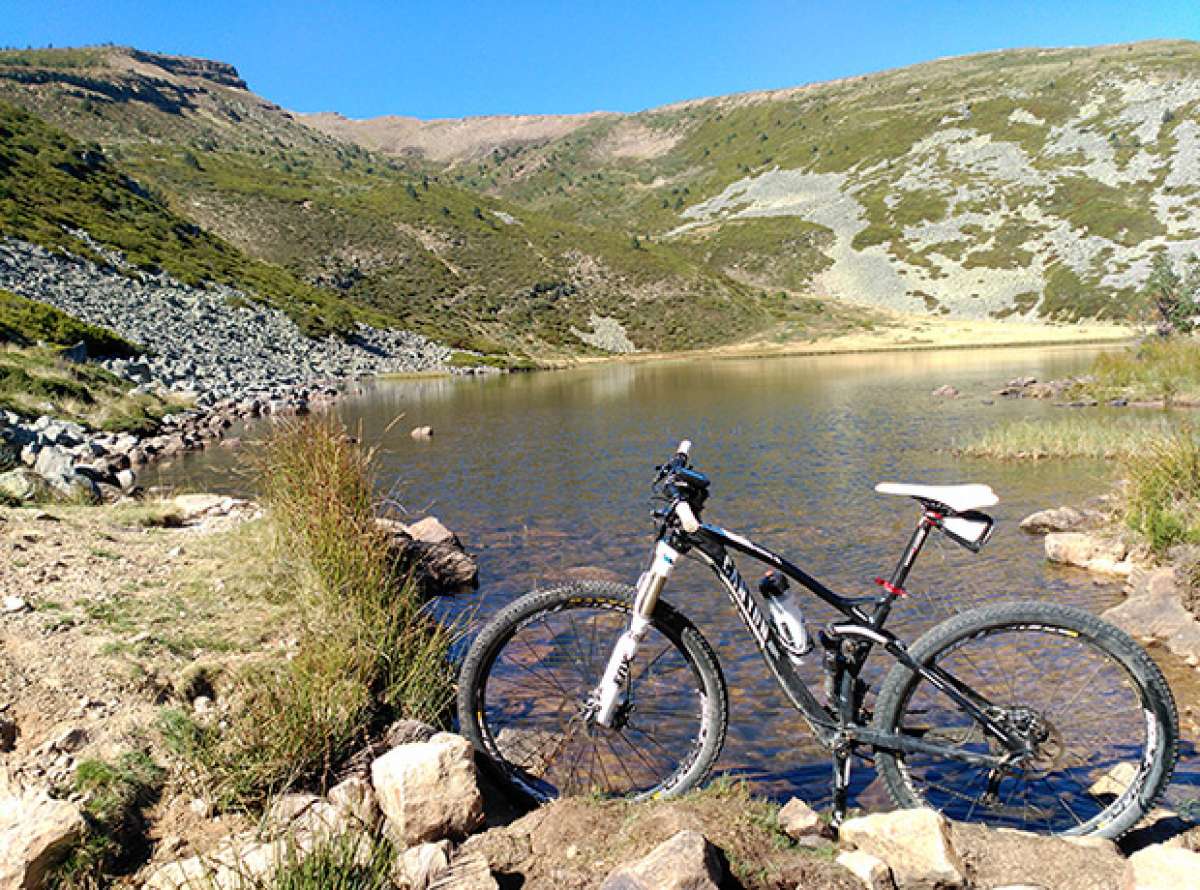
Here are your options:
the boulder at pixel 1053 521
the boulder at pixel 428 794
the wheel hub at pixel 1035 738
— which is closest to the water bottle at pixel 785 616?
the wheel hub at pixel 1035 738

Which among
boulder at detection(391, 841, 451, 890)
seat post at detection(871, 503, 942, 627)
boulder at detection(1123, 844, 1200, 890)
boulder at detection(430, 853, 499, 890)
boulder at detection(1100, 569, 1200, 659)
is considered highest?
seat post at detection(871, 503, 942, 627)

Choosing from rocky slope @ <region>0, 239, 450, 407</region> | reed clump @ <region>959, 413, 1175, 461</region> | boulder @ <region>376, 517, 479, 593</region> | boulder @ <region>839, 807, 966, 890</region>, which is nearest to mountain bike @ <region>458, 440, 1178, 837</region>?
boulder @ <region>839, 807, 966, 890</region>

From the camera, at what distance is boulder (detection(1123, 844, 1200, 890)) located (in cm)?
321

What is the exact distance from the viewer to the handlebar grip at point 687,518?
4.23 metres

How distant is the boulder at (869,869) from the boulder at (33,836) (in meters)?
3.43

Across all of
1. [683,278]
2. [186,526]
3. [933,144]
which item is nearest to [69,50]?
[683,278]

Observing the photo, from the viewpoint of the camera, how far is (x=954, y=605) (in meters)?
9.09

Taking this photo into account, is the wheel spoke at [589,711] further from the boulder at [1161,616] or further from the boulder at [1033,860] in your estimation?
the boulder at [1161,616]

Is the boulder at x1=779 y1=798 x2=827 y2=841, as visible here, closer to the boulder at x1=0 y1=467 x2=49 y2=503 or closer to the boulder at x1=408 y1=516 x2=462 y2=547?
the boulder at x1=408 y1=516 x2=462 y2=547

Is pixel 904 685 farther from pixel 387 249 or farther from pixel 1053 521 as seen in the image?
pixel 387 249

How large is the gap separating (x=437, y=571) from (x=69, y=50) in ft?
769

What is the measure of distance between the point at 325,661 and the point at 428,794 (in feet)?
5.03

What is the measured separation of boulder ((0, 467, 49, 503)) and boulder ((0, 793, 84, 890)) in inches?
286

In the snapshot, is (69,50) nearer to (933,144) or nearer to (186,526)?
(933,144)
